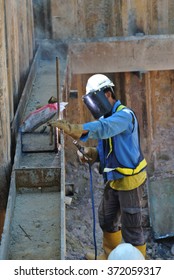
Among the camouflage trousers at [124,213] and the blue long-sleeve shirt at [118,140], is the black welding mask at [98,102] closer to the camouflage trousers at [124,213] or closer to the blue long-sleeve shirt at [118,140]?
the blue long-sleeve shirt at [118,140]

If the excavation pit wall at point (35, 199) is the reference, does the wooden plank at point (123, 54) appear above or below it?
above

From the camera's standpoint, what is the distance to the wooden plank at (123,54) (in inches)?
361

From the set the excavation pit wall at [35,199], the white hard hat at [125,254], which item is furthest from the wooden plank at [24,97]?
the white hard hat at [125,254]

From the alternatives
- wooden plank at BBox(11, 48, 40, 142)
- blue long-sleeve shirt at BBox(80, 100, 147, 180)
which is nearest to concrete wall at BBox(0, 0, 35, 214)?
wooden plank at BBox(11, 48, 40, 142)

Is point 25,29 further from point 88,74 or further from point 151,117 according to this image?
point 151,117

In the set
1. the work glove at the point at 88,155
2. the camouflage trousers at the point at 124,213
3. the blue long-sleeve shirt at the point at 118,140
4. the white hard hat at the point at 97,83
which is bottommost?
the camouflage trousers at the point at 124,213

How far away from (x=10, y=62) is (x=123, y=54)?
329 cm

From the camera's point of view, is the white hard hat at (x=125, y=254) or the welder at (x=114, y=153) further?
the welder at (x=114, y=153)

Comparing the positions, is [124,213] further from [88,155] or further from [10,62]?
[10,62]

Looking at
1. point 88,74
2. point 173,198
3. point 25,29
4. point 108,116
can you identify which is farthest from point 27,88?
point 173,198

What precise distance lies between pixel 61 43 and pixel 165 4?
1994 millimetres

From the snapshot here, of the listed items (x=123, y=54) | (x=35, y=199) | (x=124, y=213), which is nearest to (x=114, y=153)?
(x=124, y=213)

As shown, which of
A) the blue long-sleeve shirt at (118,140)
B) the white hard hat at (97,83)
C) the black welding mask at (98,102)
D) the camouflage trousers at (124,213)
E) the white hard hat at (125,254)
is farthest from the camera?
the camouflage trousers at (124,213)

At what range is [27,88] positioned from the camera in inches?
291
